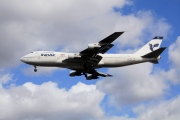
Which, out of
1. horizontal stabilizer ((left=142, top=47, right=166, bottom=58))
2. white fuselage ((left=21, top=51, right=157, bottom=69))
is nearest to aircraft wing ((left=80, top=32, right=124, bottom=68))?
white fuselage ((left=21, top=51, right=157, bottom=69))

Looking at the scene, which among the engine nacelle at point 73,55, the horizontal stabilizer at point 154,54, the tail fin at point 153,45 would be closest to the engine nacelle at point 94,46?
the engine nacelle at point 73,55

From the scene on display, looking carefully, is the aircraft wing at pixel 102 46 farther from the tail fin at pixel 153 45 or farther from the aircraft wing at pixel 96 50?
the tail fin at pixel 153 45

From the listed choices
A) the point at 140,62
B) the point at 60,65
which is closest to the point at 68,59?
the point at 60,65

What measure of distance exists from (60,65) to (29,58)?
6.14 metres

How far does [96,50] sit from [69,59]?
5.88 metres

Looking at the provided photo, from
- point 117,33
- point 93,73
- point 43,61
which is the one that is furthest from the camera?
point 93,73

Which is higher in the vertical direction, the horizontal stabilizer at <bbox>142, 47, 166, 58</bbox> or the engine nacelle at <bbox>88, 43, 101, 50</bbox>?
the engine nacelle at <bbox>88, 43, 101, 50</bbox>

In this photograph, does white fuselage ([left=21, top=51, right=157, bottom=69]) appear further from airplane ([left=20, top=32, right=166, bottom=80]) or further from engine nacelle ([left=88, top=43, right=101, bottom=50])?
engine nacelle ([left=88, top=43, right=101, bottom=50])

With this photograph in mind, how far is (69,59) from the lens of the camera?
78.1 meters

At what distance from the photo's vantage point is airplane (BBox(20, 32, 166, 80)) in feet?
252

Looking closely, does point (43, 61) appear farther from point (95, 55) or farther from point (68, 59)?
point (95, 55)

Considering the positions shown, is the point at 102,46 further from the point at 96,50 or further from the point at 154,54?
the point at 154,54

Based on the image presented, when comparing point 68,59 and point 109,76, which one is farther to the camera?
point 109,76

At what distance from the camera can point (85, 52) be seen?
78.1m
